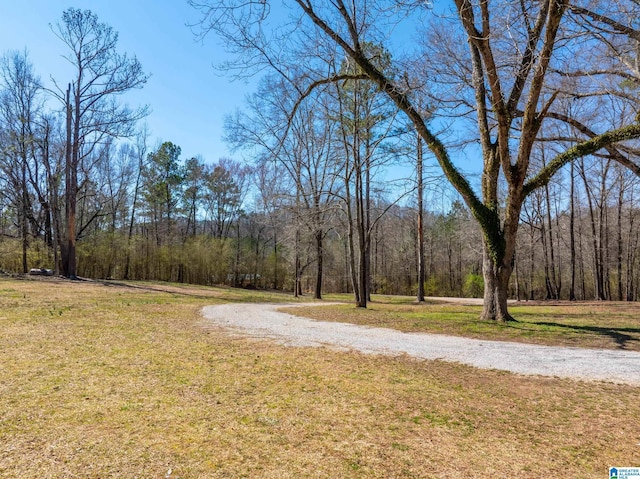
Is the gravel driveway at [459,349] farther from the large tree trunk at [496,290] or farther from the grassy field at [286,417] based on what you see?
the large tree trunk at [496,290]

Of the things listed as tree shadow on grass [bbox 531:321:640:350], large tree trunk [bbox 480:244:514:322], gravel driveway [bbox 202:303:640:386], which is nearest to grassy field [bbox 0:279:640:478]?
gravel driveway [bbox 202:303:640:386]

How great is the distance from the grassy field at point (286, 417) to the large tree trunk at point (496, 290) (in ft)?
15.8

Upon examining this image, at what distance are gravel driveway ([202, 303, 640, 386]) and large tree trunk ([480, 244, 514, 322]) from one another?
246 centimetres

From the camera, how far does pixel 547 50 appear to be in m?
7.32

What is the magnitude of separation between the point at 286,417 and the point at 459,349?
165 inches

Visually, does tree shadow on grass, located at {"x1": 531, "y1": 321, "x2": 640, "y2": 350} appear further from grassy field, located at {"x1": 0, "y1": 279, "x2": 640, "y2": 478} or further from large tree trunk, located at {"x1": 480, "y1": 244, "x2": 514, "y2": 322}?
grassy field, located at {"x1": 0, "y1": 279, "x2": 640, "y2": 478}

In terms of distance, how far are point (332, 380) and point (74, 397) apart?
2.60m

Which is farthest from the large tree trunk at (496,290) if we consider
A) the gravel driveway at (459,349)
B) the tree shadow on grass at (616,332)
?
the gravel driveway at (459,349)

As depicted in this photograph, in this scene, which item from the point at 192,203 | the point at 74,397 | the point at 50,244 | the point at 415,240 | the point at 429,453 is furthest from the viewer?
the point at 415,240

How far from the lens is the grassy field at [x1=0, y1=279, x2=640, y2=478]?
8.25 ft

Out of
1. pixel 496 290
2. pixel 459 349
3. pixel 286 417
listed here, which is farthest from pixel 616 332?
pixel 286 417

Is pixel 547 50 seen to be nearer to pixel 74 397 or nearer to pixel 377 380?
pixel 377 380

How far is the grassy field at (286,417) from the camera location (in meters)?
Answer: 2.52

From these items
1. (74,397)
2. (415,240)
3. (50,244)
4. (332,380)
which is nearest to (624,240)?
(415,240)
